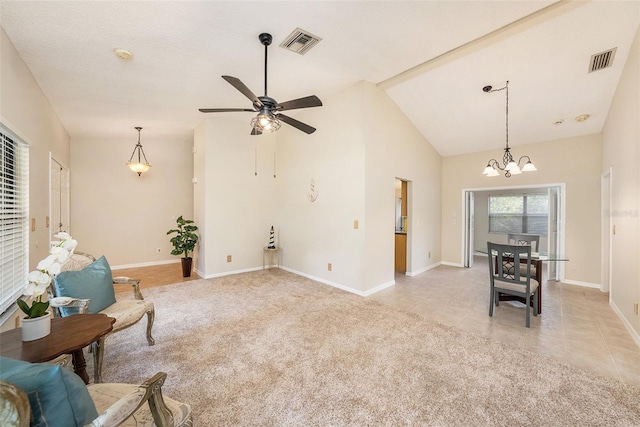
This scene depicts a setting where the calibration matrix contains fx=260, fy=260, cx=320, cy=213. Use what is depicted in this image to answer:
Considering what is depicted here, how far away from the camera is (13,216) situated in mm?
2664

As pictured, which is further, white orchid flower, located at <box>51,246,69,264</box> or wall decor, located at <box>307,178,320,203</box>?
wall decor, located at <box>307,178,320,203</box>

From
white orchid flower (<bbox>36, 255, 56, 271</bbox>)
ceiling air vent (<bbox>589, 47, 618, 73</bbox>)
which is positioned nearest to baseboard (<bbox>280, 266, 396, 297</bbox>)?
white orchid flower (<bbox>36, 255, 56, 271</bbox>)

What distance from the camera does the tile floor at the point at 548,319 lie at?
248 cm

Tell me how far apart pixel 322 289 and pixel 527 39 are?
4354mm

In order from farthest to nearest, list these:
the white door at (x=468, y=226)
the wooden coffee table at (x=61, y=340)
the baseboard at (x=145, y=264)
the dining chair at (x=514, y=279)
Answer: the white door at (x=468, y=226)
the baseboard at (x=145, y=264)
the dining chair at (x=514, y=279)
the wooden coffee table at (x=61, y=340)

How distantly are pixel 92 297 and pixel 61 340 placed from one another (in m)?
0.91

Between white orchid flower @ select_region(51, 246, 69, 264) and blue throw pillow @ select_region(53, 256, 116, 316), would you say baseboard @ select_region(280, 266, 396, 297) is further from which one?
white orchid flower @ select_region(51, 246, 69, 264)

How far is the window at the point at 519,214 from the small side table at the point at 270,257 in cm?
686

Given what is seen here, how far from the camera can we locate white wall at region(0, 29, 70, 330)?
7.99ft

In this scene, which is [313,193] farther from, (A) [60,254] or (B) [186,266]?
(A) [60,254]

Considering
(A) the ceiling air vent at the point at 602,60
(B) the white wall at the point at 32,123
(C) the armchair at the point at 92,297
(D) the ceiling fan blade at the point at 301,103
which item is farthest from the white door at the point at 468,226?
(B) the white wall at the point at 32,123

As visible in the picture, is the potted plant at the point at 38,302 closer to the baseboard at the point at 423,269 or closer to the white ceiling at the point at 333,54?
the white ceiling at the point at 333,54

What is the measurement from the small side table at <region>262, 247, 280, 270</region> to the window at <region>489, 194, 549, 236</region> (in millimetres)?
6861

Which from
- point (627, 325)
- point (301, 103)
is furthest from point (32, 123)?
point (627, 325)
